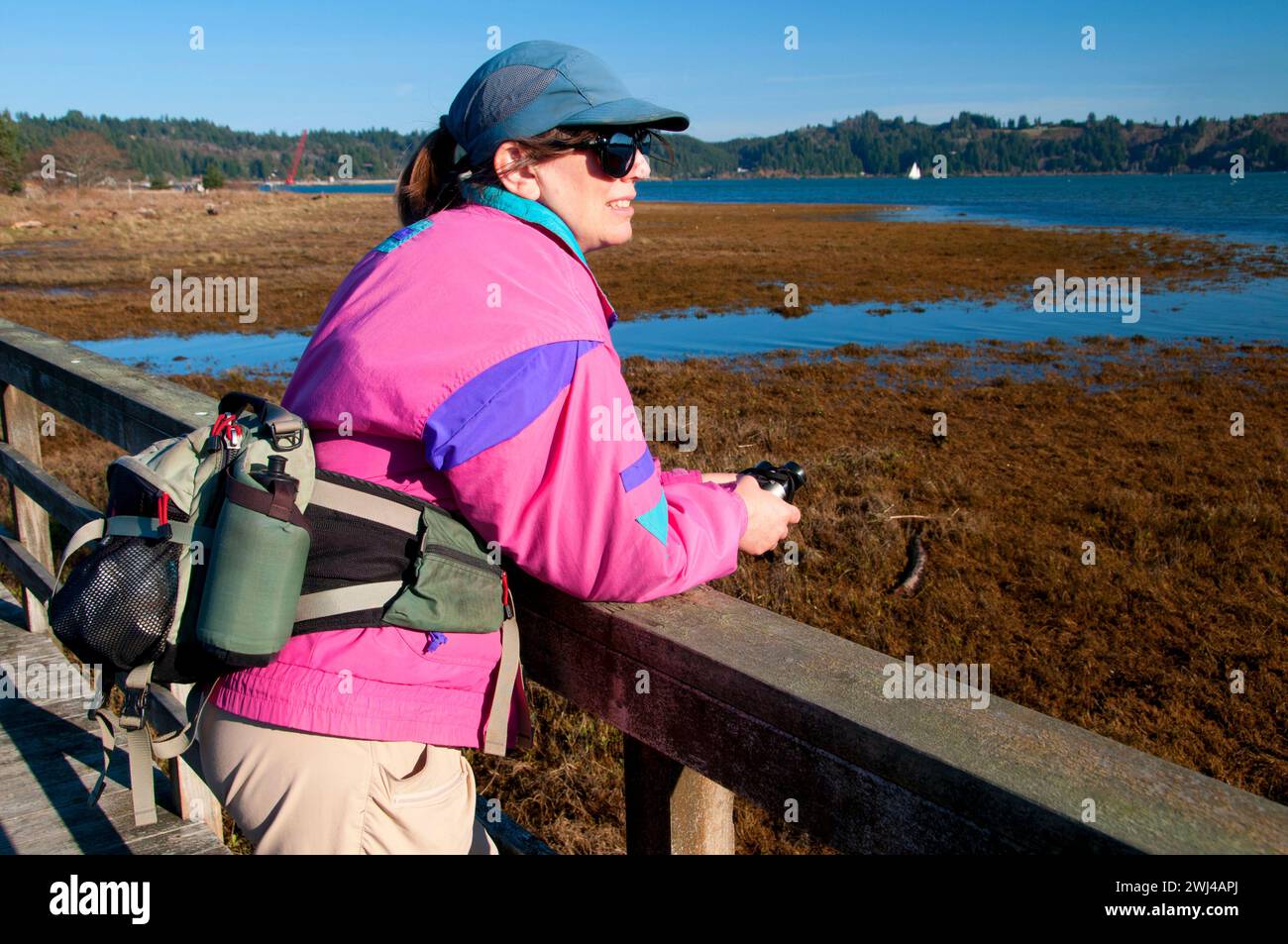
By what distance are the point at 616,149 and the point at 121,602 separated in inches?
43.1

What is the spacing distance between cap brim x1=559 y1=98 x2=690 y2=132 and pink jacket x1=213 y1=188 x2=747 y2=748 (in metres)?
0.19

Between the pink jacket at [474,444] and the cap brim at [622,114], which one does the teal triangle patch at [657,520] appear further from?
the cap brim at [622,114]

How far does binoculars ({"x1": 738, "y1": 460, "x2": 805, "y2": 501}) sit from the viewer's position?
1935mm

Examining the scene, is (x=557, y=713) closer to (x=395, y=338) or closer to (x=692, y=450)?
(x=395, y=338)

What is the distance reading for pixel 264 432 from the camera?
1.56 meters

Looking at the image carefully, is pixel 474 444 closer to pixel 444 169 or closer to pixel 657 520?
pixel 657 520

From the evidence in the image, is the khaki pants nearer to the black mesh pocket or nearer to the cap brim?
the black mesh pocket

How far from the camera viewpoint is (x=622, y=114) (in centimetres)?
173

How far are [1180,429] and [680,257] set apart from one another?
23.8 m

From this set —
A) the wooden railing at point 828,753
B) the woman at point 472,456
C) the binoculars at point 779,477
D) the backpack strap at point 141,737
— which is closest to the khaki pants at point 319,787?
the woman at point 472,456

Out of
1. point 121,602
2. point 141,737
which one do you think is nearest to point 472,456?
point 121,602

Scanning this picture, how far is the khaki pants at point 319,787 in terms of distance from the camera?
160 cm

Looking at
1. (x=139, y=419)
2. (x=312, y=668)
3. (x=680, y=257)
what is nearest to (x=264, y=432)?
(x=312, y=668)

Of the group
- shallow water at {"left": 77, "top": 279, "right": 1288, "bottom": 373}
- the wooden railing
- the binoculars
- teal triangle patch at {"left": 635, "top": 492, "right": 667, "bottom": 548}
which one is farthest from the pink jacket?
shallow water at {"left": 77, "top": 279, "right": 1288, "bottom": 373}
